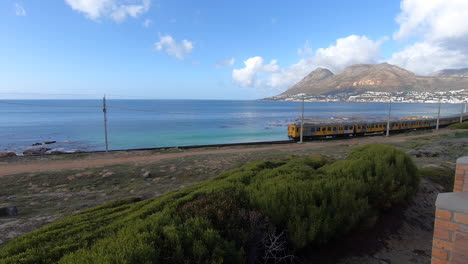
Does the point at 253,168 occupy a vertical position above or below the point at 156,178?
above

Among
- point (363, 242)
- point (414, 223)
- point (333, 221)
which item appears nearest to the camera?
point (333, 221)

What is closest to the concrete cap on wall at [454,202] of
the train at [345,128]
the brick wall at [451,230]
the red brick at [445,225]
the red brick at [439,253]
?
the brick wall at [451,230]

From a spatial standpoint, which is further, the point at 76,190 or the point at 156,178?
the point at 156,178

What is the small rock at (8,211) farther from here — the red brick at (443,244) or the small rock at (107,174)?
the red brick at (443,244)

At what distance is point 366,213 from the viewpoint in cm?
576

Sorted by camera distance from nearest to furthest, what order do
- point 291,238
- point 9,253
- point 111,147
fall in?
point 9,253, point 291,238, point 111,147

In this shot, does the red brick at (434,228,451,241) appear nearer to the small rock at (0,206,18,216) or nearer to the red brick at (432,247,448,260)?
the red brick at (432,247,448,260)

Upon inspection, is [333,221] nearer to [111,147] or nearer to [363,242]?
[363,242]

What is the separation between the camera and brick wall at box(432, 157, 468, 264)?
99.0 inches

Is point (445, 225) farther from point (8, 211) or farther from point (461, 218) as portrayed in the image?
point (8, 211)

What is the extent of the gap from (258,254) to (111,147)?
119ft

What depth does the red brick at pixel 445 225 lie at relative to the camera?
2572 mm

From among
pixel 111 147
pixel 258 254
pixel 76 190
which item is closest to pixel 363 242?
pixel 258 254

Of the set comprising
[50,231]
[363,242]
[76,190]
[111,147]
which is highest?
[50,231]
